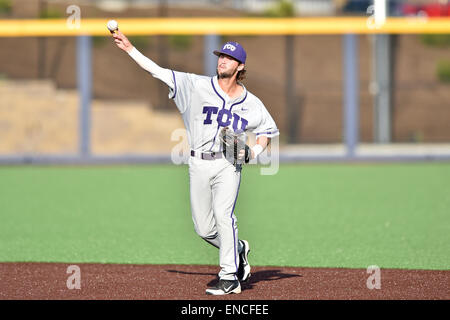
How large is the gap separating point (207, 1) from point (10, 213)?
18.4 metres

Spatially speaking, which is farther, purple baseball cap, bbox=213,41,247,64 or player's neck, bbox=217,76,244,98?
player's neck, bbox=217,76,244,98

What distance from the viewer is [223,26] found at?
17578 mm

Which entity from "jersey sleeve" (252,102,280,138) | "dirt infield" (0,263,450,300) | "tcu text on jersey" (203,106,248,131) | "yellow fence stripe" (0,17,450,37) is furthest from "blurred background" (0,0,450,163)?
"tcu text on jersey" (203,106,248,131)

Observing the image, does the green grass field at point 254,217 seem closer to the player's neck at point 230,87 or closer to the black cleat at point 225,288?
the black cleat at point 225,288

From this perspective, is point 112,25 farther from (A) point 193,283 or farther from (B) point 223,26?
(B) point 223,26

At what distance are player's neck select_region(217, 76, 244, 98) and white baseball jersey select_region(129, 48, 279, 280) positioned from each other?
0.03 meters

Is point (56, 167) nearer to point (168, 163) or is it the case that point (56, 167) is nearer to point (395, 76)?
point (168, 163)

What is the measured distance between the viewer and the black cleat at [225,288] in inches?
240

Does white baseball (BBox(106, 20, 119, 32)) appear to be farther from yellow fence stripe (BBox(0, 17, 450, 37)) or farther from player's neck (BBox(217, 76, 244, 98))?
yellow fence stripe (BBox(0, 17, 450, 37))

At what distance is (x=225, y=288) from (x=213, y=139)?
1087 millimetres

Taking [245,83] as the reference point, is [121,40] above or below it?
below

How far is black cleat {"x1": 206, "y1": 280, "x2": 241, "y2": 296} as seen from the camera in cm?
610

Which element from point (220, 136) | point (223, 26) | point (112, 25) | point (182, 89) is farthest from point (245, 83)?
point (112, 25)
